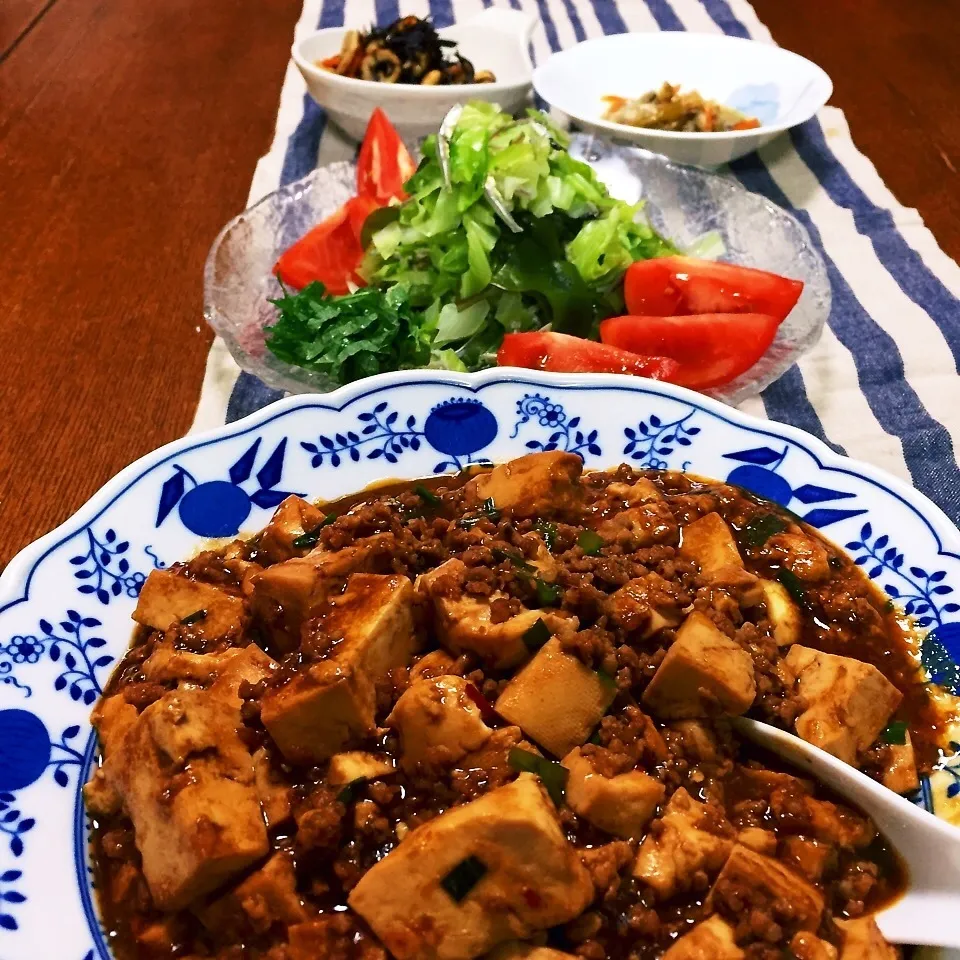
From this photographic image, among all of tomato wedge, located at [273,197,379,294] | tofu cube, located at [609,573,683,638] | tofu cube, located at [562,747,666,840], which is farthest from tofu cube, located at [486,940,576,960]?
tomato wedge, located at [273,197,379,294]

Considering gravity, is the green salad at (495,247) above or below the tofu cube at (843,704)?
above

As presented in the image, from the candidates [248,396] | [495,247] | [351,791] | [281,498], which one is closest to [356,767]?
[351,791]

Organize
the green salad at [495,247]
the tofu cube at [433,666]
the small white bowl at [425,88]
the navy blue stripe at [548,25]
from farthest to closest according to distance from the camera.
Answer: the navy blue stripe at [548,25] → the small white bowl at [425,88] → the green salad at [495,247] → the tofu cube at [433,666]

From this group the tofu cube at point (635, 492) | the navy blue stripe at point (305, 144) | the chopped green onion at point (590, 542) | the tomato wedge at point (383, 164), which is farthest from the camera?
the navy blue stripe at point (305, 144)

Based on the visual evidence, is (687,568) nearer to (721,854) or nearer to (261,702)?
(721,854)

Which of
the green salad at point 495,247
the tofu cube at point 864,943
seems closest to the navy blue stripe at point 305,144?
the green salad at point 495,247

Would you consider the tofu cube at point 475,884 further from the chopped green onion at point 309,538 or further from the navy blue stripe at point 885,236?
the navy blue stripe at point 885,236

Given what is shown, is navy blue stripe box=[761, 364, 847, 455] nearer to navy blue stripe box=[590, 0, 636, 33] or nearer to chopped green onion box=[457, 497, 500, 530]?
chopped green onion box=[457, 497, 500, 530]
